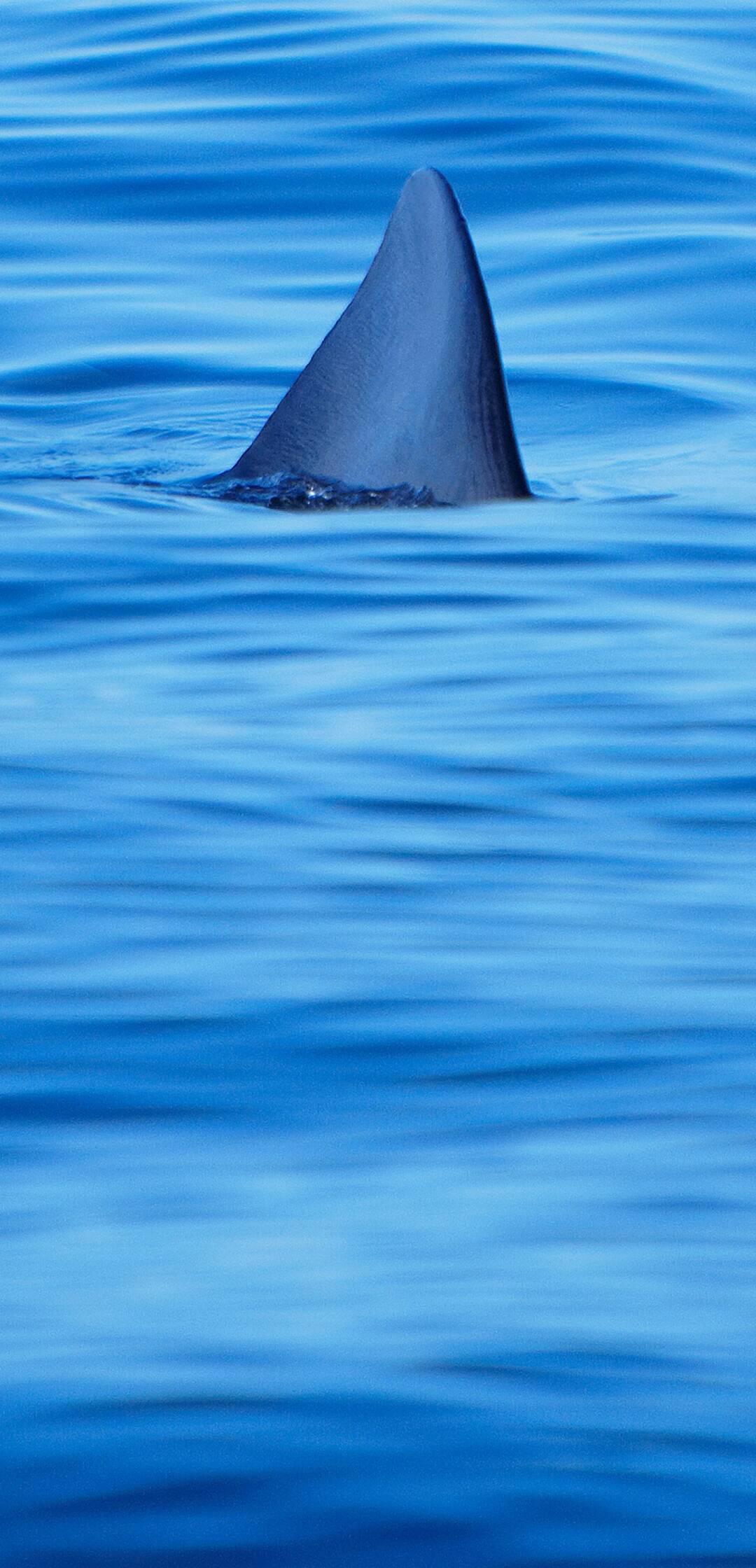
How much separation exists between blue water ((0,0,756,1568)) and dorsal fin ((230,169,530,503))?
0.23 meters

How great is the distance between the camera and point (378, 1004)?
148 inches

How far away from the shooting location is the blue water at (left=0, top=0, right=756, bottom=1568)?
8.39 ft

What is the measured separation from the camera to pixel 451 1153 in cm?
327

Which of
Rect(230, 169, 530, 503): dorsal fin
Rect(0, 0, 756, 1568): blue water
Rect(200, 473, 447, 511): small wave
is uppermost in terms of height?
Rect(230, 169, 530, 503): dorsal fin

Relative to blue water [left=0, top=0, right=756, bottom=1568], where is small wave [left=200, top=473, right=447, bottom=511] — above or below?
above

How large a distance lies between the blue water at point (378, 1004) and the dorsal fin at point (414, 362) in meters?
0.23

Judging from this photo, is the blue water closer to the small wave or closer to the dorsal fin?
the small wave

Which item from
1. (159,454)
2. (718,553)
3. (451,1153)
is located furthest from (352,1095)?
(159,454)

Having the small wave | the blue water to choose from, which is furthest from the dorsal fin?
the blue water

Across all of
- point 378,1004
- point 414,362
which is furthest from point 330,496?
point 378,1004

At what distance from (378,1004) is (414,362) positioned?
3.52 metres

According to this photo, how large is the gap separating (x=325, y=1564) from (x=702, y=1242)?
811 mm

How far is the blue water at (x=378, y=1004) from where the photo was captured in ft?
8.39

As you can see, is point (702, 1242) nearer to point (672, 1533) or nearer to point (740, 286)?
point (672, 1533)
